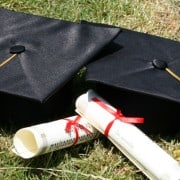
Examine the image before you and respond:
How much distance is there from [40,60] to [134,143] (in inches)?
20.7

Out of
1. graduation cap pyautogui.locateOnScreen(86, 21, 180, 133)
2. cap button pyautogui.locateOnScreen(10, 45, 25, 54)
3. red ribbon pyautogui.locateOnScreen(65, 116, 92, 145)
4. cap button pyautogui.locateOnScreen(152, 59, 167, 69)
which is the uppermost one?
cap button pyautogui.locateOnScreen(10, 45, 25, 54)

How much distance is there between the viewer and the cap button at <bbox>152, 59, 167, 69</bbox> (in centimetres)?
253

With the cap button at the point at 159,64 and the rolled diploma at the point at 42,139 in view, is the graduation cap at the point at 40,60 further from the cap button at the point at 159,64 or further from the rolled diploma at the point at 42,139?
the cap button at the point at 159,64

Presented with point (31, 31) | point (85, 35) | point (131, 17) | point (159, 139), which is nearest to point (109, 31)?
point (85, 35)

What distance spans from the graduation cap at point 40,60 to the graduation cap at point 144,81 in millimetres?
81

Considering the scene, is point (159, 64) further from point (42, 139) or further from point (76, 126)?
point (42, 139)

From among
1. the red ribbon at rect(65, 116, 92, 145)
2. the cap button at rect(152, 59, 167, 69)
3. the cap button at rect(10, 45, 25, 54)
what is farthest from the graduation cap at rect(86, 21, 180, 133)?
the cap button at rect(10, 45, 25, 54)

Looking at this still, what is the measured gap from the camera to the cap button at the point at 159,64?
99.5 inches

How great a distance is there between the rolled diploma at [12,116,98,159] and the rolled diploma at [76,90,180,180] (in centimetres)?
10

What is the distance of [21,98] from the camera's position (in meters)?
2.44

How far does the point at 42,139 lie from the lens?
2.36 m

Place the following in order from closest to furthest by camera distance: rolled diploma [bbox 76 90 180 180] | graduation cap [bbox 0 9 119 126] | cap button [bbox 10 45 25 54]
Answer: rolled diploma [bbox 76 90 180 180] < graduation cap [bbox 0 9 119 126] < cap button [bbox 10 45 25 54]

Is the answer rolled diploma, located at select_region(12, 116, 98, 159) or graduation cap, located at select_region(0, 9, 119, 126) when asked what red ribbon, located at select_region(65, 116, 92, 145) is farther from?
graduation cap, located at select_region(0, 9, 119, 126)

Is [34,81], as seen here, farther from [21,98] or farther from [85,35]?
[85,35]
